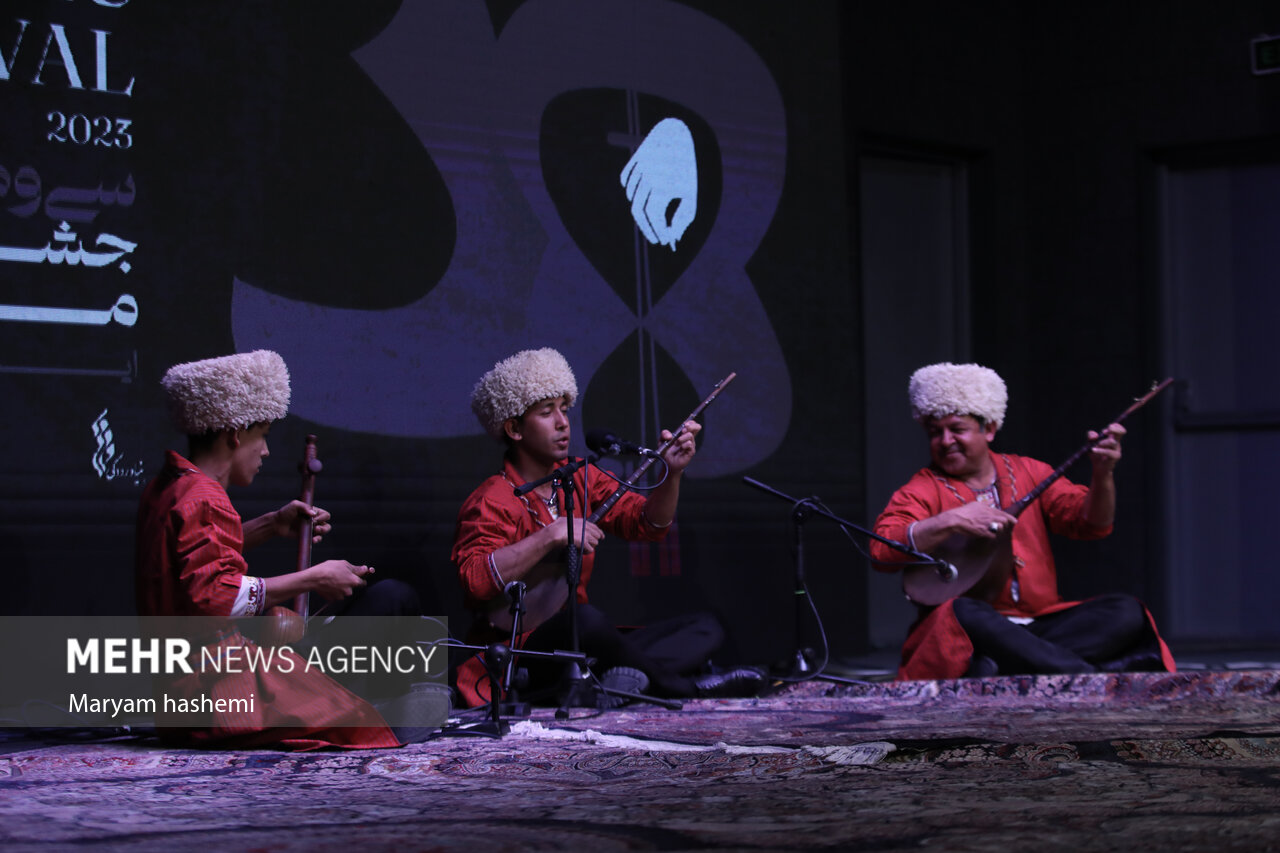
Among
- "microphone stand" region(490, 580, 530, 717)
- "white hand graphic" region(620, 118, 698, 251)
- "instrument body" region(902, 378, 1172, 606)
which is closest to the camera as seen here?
"microphone stand" region(490, 580, 530, 717)

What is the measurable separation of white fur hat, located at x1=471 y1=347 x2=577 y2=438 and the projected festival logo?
432 millimetres

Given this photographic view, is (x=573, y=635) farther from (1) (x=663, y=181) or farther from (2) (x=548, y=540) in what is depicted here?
(1) (x=663, y=181)

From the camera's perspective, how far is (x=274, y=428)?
3.86 metres

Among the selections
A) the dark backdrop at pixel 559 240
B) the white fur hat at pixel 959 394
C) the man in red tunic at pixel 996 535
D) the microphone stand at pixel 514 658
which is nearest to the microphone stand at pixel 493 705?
the microphone stand at pixel 514 658

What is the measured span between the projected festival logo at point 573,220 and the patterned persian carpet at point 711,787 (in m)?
1.37

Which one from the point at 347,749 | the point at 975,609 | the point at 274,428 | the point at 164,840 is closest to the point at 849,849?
the point at 164,840

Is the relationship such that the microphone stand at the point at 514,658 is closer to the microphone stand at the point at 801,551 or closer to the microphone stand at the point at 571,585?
the microphone stand at the point at 571,585

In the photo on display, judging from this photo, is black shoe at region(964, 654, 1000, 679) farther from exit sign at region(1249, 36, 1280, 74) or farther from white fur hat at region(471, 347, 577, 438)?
exit sign at region(1249, 36, 1280, 74)

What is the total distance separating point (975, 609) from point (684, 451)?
902mm

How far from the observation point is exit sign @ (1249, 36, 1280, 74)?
5.34 metres

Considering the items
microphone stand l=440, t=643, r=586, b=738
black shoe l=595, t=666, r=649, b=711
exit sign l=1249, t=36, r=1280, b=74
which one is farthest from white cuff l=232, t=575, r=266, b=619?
Result: exit sign l=1249, t=36, r=1280, b=74

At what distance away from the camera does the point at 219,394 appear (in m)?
2.79

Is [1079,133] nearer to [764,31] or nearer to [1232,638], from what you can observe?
Answer: [764,31]

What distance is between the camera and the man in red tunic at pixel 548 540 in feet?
11.3
